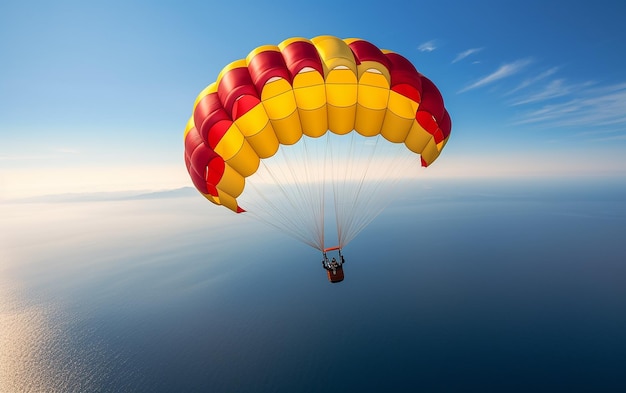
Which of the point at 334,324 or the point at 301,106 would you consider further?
the point at 334,324

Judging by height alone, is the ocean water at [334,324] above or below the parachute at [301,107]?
below

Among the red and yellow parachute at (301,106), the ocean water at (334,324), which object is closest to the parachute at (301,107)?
the red and yellow parachute at (301,106)

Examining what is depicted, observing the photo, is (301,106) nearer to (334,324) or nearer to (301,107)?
(301,107)

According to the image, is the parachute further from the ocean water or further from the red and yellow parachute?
the ocean water

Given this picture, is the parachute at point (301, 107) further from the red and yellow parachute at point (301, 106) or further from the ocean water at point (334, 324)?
the ocean water at point (334, 324)

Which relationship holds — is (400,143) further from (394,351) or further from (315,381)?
(394,351)

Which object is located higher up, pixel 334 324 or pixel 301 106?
pixel 301 106

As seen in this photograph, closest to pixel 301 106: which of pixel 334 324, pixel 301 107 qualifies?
pixel 301 107

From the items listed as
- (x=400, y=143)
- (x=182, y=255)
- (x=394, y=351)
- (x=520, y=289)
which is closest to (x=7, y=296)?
(x=182, y=255)

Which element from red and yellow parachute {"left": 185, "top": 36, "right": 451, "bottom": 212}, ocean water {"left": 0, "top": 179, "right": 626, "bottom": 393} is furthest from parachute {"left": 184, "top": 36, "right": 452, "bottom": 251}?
ocean water {"left": 0, "top": 179, "right": 626, "bottom": 393}
